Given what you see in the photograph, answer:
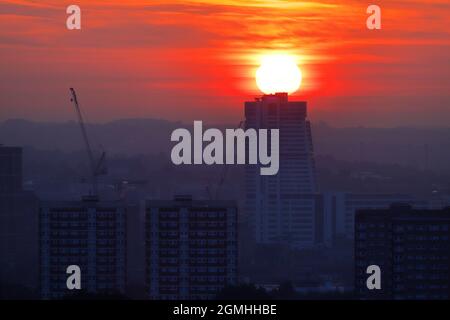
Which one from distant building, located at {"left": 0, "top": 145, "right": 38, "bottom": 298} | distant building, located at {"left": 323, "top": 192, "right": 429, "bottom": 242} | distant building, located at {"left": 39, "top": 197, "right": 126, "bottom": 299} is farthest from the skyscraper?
distant building, located at {"left": 0, "top": 145, "right": 38, "bottom": 298}

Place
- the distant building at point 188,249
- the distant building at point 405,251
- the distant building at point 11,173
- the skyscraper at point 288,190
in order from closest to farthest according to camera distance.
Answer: the distant building at point 405,251
the distant building at point 188,249
the skyscraper at point 288,190
the distant building at point 11,173

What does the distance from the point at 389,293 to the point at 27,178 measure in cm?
410

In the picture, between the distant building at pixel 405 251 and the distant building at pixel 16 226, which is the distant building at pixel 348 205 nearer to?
the distant building at pixel 405 251

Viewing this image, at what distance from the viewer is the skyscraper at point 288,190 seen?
14.6 m

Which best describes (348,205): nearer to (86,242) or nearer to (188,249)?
(188,249)

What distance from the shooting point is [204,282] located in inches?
528

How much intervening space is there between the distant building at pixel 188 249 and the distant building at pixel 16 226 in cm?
111

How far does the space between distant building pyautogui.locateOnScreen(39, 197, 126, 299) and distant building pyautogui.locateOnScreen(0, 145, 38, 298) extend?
27 cm

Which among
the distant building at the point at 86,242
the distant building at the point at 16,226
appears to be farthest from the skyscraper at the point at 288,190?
the distant building at the point at 16,226

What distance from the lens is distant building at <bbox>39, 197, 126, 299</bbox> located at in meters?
A: 13.6
